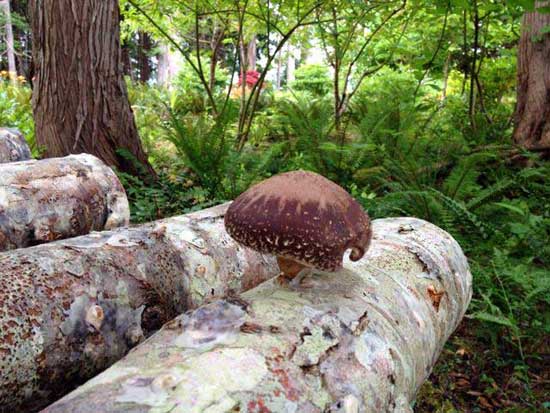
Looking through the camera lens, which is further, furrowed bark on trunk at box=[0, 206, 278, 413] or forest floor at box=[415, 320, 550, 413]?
forest floor at box=[415, 320, 550, 413]

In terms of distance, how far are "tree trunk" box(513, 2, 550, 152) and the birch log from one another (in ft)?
13.6

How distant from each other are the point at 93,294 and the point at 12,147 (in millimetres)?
2699

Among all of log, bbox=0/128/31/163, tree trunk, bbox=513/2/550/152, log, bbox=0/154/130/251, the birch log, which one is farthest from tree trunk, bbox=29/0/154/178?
tree trunk, bbox=513/2/550/152

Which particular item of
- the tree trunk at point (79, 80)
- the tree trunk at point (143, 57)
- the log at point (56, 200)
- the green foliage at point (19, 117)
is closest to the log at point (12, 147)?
the tree trunk at point (79, 80)

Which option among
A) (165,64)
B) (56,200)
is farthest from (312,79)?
(56,200)

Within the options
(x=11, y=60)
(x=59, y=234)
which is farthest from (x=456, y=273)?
(x=11, y=60)

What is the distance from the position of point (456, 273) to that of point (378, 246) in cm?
51

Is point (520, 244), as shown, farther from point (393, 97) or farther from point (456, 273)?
point (393, 97)

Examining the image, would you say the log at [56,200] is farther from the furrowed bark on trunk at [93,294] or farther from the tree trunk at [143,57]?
the tree trunk at [143,57]

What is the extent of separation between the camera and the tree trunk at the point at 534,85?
5137 millimetres

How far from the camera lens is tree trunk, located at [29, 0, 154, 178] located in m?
4.04

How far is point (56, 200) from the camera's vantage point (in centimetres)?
264

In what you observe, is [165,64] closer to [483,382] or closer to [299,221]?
[483,382]

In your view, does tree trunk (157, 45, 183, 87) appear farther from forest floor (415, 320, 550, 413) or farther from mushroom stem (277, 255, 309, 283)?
mushroom stem (277, 255, 309, 283)
